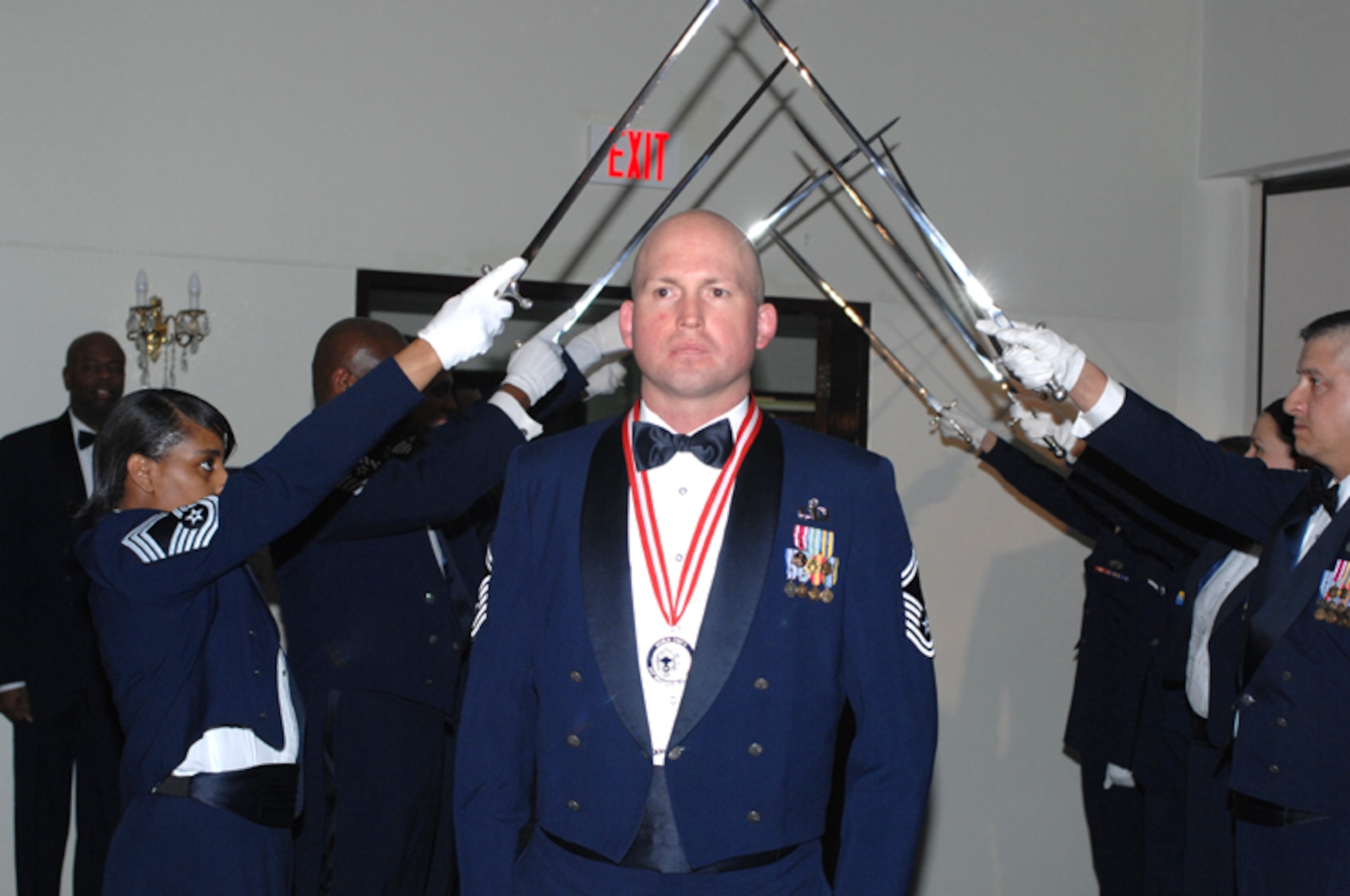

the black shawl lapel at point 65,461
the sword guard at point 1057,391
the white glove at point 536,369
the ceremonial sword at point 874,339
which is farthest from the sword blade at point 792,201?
the black shawl lapel at point 65,461

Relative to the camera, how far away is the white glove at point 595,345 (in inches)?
126

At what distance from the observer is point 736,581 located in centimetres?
160

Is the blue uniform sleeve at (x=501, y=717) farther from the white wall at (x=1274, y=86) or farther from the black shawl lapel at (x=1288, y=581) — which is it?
the white wall at (x=1274, y=86)

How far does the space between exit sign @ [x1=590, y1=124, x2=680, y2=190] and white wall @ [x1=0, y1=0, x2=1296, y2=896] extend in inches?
2.0

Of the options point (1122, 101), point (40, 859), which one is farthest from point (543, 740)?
point (1122, 101)

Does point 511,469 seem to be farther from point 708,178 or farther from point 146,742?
point 708,178

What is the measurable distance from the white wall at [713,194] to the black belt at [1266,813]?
185 cm

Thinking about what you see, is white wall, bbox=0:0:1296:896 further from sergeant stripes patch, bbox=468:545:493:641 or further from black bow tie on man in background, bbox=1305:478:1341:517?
sergeant stripes patch, bbox=468:545:493:641

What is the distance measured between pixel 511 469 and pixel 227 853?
89 cm

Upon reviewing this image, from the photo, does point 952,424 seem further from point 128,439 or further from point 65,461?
point 65,461

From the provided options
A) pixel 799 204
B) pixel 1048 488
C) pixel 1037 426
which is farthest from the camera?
pixel 799 204

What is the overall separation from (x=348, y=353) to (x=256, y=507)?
841mm

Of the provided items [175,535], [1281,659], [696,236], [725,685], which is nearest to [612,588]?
[725,685]

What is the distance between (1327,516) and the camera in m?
2.37
